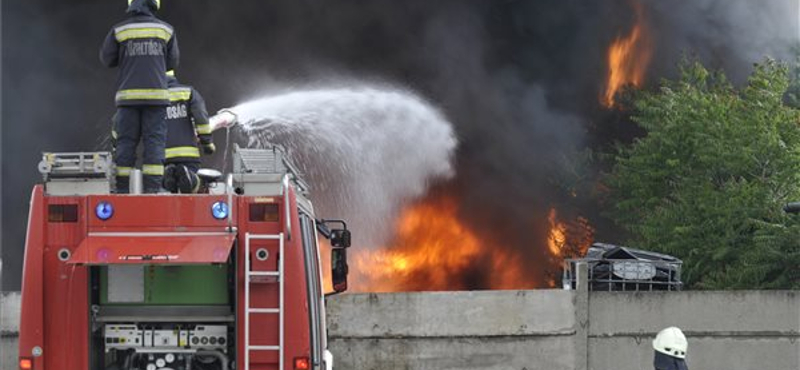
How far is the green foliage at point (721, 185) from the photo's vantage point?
51.2 feet

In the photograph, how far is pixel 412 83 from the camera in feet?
81.4

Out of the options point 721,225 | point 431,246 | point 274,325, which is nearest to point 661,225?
point 721,225

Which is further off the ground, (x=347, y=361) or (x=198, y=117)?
(x=198, y=117)

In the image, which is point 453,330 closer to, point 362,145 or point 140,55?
point 140,55

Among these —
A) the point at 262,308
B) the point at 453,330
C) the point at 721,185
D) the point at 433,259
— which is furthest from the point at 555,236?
the point at 262,308

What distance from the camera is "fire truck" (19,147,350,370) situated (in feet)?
22.1

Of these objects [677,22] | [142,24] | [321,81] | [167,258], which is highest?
[677,22]

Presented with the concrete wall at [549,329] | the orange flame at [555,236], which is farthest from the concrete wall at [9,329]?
the orange flame at [555,236]

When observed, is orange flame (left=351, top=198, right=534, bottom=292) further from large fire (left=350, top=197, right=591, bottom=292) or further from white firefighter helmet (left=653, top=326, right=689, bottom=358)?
white firefighter helmet (left=653, top=326, right=689, bottom=358)

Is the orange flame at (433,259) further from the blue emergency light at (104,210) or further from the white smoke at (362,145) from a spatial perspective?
the blue emergency light at (104,210)

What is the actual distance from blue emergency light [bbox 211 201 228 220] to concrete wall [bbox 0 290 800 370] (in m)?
4.09

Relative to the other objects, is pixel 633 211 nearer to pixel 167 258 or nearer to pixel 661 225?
pixel 661 225

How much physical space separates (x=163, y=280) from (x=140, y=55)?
2078 mm

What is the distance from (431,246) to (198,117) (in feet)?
48.3
